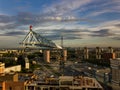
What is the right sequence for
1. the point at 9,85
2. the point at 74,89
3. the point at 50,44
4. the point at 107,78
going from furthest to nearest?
the point at 50,44 < the point at 107,78 < the point at 9,85 < the point at 74,89

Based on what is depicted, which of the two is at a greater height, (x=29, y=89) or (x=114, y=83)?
(x=29, y=89)

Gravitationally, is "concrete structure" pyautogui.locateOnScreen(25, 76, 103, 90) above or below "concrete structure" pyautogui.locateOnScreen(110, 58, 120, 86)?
above

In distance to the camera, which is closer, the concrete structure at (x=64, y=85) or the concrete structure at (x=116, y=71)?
the concrete structure at (x=64, y=85)

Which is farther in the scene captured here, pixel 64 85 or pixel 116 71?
pixel 116 71

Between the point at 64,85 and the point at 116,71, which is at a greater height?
the point at 64,85

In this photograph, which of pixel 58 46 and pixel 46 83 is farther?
pixel 58 46

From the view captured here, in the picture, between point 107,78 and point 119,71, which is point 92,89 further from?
point 107,78

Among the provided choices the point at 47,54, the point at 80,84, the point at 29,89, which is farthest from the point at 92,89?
the point at 47,54

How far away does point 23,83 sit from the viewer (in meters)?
7.32

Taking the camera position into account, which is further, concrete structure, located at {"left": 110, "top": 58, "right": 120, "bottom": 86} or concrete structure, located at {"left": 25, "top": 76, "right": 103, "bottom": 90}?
concrete structure, located at {"left": 110, "top": 58, "right": 120, "bottom": 86}

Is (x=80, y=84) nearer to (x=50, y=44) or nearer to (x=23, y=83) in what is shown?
(x=23, y=83)

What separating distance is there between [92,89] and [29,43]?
2263cm

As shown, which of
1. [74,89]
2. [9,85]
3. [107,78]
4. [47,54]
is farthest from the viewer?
[47,54]

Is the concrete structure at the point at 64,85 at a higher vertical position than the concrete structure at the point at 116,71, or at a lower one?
higher
